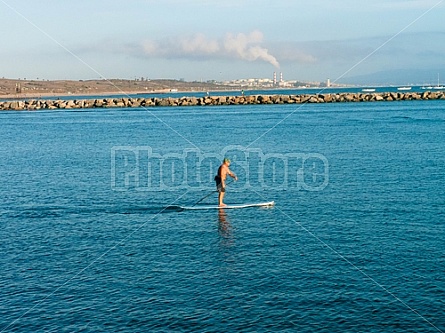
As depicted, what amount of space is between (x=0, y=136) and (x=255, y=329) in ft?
248

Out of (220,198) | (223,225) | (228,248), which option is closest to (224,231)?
(223,225)

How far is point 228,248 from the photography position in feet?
78.9

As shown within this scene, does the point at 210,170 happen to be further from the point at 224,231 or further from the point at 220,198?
the point at 224,231

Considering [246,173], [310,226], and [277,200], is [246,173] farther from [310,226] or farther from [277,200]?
[310,226]

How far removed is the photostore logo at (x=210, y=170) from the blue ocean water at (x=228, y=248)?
0.59ft

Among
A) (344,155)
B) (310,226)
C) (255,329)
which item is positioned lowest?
(255,329)

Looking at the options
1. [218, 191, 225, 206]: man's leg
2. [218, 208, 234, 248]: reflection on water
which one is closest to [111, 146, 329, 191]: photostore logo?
[218, 191, 225, 206]: man's leg

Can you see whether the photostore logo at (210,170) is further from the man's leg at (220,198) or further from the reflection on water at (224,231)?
the reflection on water at (224,231)

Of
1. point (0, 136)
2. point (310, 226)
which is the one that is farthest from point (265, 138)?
point (310, 226)

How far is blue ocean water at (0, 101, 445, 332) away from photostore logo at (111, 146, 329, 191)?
0.59 ft

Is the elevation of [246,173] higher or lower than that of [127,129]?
lower

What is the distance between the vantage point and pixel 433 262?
21.4m

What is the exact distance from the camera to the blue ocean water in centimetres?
1762

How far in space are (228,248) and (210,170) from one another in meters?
21.2
